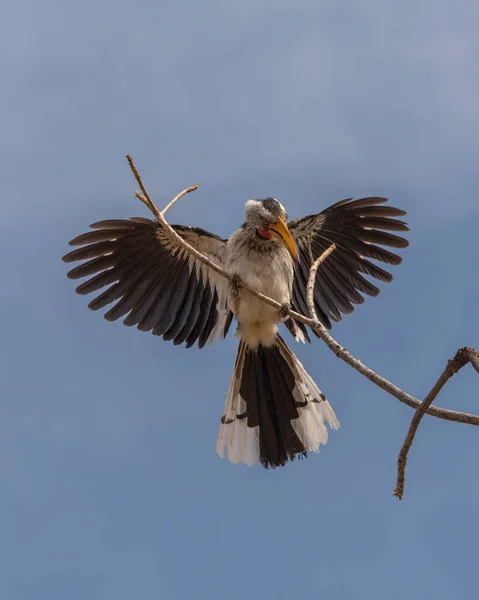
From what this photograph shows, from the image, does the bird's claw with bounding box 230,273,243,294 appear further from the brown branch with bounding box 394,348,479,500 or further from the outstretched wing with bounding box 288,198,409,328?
the brown branch with bounding box 394,348,479,500

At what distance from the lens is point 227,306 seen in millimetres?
6598

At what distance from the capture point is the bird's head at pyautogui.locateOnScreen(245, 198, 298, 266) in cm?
615

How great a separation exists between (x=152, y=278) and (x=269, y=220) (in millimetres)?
1188

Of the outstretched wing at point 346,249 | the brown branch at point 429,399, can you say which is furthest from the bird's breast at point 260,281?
the brown branch at point 429,399

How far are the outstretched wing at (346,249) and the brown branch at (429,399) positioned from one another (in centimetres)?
365

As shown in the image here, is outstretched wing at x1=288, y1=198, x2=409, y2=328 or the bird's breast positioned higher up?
outstretched wing at x1=288, y1=198, x2=409, y2=328

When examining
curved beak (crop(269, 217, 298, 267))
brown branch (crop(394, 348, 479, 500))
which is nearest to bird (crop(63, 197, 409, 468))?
curved beak (crop(269, 217, 298, 267))

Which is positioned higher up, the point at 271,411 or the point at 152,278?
the point at 152,278

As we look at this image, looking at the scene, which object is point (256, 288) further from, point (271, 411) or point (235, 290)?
point (271, 411)

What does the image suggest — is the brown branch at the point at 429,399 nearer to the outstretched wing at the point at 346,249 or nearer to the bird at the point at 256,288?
the bird at the point at 256,288

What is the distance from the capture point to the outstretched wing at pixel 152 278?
6.59 meters

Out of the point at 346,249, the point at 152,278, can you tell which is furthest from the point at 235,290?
the point at 346,249

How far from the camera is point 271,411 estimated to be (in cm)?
645

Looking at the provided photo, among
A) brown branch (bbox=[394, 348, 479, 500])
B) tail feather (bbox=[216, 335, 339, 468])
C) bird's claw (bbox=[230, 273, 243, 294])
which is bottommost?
brown branch (bbox=[394, 348, 479, 500])
